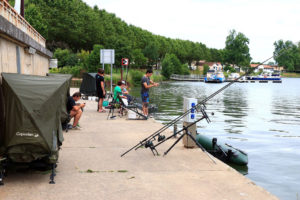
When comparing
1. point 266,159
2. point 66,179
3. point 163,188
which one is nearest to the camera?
point 163,188

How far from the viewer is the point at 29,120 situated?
5.29m

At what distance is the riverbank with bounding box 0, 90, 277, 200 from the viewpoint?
16.7 ft

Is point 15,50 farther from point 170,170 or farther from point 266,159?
point 266,159

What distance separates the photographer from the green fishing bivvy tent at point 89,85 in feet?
73.2

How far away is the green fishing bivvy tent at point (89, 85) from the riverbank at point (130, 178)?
45.6ft

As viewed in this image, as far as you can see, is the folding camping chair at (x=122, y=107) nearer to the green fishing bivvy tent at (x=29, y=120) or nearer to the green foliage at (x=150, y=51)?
the green fishing bivvy tent at (x=29, y=120)

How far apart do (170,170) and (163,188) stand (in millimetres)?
1067

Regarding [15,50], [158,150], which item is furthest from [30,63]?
[158,150]

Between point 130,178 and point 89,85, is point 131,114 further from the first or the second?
point 89,85

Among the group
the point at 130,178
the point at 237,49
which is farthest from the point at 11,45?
the point at 237,49

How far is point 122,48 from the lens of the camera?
66.4m

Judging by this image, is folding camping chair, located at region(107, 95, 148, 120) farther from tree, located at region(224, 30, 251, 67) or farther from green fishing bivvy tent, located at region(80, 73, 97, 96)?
tree, located at region(224, 30, 251, 67)

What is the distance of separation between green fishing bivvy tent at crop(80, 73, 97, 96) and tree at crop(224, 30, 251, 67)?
14253cm

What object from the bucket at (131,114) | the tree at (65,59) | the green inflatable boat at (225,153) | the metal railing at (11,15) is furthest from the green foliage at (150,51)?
the green inflatable boat at (225,153)
